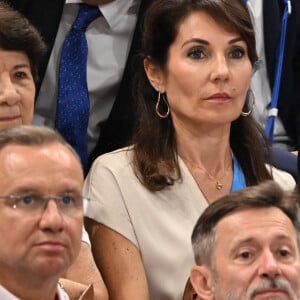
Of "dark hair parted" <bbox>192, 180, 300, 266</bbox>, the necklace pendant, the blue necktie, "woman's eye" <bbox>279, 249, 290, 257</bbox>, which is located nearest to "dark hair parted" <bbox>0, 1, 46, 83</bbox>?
the blue necktie

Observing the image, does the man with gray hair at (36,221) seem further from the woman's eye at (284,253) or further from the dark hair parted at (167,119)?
the dark hair parted at (167,119)

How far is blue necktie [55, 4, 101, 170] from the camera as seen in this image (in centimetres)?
357

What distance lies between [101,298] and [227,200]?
46 centimetres

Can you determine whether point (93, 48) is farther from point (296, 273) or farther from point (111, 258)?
point (296, 273)

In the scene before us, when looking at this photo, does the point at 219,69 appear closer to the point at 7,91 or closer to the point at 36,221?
the point at 7,91

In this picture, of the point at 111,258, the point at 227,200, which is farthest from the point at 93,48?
the point at 227,200

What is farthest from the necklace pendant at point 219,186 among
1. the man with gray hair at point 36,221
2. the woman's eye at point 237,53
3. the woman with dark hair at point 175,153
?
the man with gray hair at point 36,221

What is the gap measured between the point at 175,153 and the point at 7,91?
1.79 feet

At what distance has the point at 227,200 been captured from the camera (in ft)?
9.23

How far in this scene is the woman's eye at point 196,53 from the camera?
3324 mm

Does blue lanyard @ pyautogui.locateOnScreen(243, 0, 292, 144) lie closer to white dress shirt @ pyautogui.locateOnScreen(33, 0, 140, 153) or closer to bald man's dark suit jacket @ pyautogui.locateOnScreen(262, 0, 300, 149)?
bald man's dark suit jacket @ pyautogui.locateOnScreen(262, 0, 300, 149)

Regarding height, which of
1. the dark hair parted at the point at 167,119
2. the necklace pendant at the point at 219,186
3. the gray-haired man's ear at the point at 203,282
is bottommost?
the necklace pendant at the point at 219,186

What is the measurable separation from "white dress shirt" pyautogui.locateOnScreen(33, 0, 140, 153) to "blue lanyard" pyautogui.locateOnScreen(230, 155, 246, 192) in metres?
0.49

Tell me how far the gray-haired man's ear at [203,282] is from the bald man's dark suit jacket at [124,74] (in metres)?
0.95
